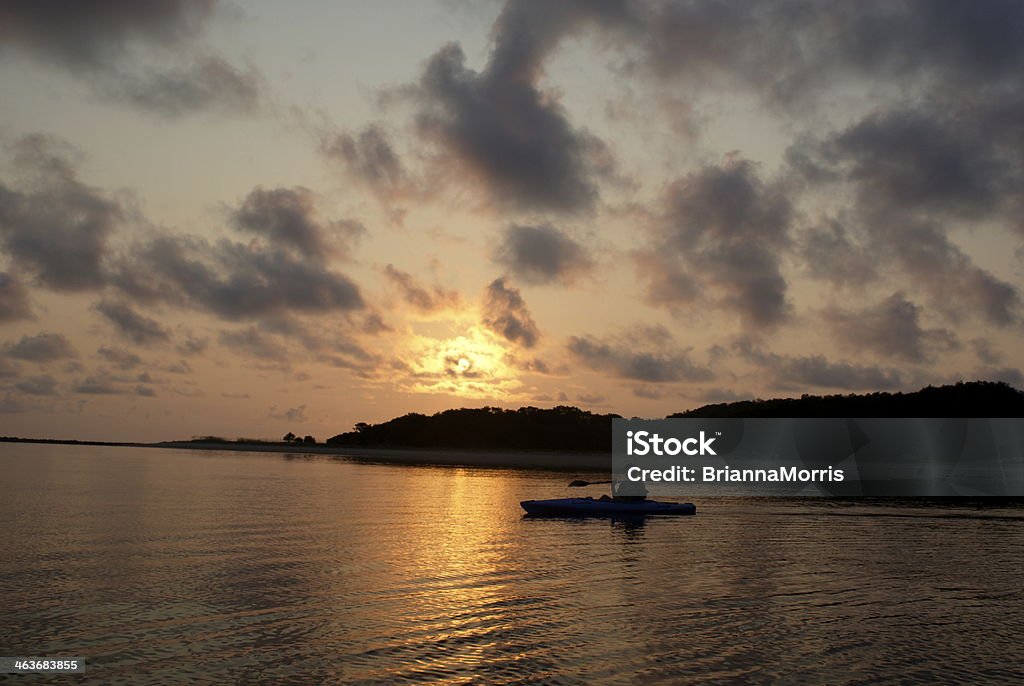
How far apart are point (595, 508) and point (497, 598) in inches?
1103

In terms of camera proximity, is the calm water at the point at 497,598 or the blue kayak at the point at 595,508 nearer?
the calm water at the point at 497,598

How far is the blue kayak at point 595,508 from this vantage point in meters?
51.3

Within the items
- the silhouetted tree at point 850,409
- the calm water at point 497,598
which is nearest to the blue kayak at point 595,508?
the calm water at point 497,598

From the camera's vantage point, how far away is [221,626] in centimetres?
2020

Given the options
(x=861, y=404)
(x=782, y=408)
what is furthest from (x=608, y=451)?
(x=861, y=404)

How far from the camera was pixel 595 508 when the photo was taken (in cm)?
5153

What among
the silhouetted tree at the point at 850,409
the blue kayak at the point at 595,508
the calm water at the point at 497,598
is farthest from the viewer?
the silhouetted tree at the point at 850,409

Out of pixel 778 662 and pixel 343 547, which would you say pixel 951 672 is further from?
pixel 343 547

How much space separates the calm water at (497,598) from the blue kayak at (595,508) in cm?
289

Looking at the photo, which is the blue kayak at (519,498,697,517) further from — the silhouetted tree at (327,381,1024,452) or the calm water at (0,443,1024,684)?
the silhouetted tree at (327,381,1024,452)

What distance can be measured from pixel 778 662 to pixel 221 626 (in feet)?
44.9

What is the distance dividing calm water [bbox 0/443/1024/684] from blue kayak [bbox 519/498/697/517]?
9.48 feet

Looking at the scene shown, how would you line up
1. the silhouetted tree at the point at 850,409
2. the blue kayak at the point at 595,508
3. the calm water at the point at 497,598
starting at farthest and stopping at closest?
1. the silhouetted tree at the point at 850,409
2. the blue kayak at the point at 595,508
3. the calm water at the point at 497,598

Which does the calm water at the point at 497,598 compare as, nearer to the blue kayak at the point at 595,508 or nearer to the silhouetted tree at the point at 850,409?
the blue kayak at the point at 595,508
